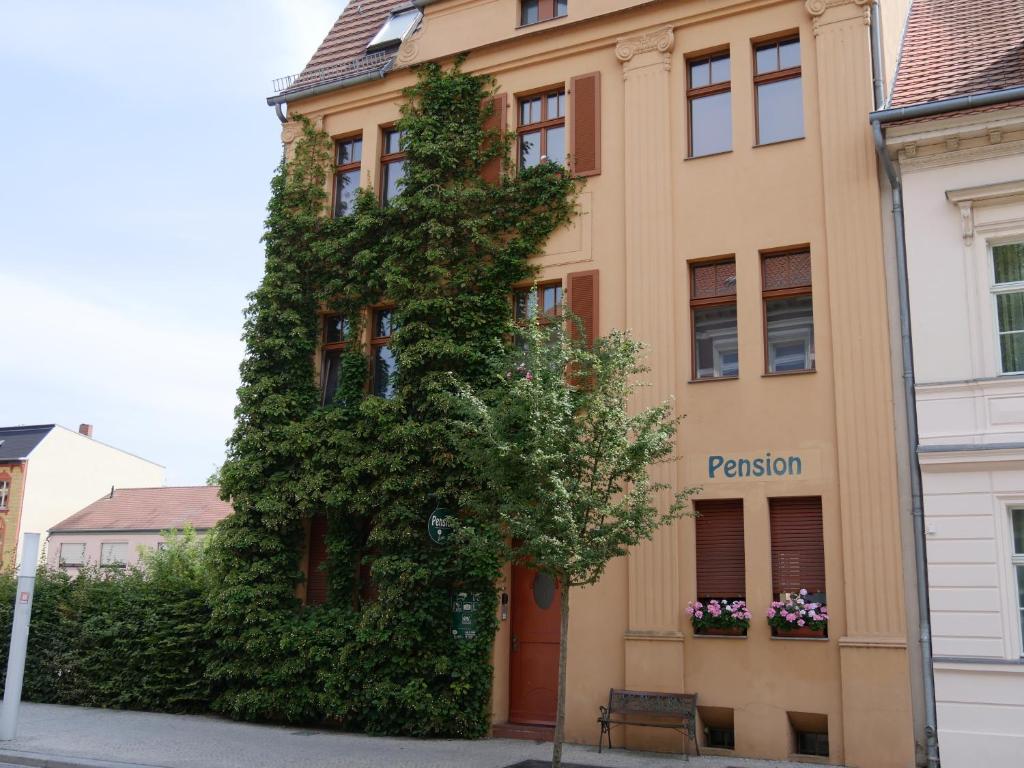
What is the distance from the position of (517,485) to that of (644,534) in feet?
5.09

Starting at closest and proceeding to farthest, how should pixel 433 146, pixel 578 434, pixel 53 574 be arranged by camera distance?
pixel 578 434
pixel 433 146
pixel 53 574

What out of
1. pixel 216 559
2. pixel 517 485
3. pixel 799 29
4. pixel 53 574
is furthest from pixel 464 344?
pixel 53 574

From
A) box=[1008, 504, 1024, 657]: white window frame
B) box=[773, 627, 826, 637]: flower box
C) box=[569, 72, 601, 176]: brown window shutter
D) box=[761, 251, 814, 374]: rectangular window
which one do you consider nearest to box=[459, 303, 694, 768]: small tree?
box=[773, 627, 826, 637]: flower box

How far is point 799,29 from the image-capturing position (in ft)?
47.2

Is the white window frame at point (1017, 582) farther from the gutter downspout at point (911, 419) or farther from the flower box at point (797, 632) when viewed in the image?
the flower box at point (797, 632)

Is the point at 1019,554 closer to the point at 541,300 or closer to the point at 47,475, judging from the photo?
the point at 541,300

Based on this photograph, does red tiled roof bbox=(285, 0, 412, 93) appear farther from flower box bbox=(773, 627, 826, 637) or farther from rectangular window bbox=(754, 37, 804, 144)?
flower box bbox=(773, 627, 826, 637)

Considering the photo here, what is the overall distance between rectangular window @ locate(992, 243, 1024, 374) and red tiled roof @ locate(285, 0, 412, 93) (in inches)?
422

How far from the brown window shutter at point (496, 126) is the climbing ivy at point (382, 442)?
0.33 feet

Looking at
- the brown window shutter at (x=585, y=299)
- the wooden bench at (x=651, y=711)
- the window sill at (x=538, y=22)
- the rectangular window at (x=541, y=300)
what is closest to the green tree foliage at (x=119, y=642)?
the wooden bench at (x=651, y=711)

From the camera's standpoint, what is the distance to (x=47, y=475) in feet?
179

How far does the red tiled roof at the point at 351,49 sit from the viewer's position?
18.5 m

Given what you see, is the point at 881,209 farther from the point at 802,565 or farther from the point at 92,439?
the point at 92,439

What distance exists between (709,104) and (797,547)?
667 centimetres
